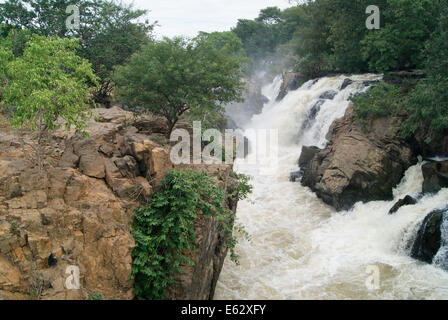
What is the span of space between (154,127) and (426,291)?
9375 millimetres

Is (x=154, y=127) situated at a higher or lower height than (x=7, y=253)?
higher

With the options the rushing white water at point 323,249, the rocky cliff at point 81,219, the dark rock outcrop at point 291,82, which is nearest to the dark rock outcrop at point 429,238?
the rushing white water at point 323,249

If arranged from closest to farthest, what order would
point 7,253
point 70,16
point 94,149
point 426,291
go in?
point 7,253, point 94,149, point 426,291, point 70,16

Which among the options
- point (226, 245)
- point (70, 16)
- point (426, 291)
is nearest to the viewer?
point (426, 291)

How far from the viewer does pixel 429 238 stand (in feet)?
33.6

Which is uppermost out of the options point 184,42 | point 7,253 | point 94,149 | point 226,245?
point 184,42

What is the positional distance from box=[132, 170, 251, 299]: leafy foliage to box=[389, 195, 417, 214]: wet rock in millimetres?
6987

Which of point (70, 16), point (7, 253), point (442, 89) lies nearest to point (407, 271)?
point (442, 89)

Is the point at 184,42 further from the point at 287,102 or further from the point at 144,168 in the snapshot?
the point at 287,102

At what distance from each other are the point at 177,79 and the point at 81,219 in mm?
6104

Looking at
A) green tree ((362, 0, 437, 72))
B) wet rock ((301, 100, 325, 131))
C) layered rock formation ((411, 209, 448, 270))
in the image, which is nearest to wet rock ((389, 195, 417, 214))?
layered rock formation ((411, 209, 448, 270))

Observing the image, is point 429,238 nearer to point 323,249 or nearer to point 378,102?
point 323,249

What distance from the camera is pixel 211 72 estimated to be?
40.7ft

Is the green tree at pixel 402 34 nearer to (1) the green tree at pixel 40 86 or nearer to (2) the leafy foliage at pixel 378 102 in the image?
(2) the leafy foliage at pixel 378 102
